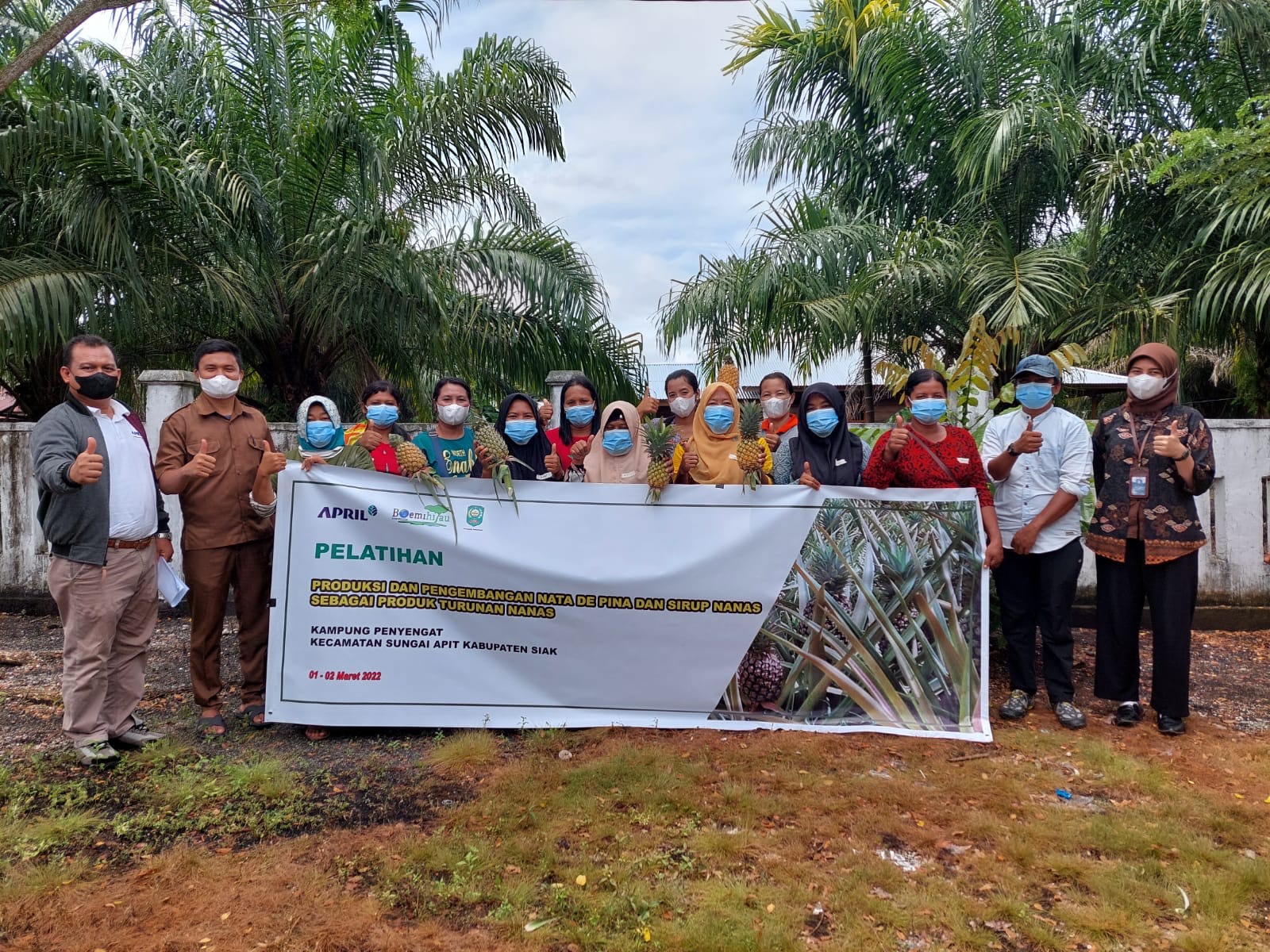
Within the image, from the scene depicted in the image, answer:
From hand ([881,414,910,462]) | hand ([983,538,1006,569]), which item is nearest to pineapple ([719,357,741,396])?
hand ([881,414,910,462])

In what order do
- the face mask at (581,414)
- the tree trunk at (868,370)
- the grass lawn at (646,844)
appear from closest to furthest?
the grass lawn at (646,844) < the face mask at (581,414) < the tree trunk at (868,370)

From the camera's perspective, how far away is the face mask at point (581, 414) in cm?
440

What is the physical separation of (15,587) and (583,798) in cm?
548

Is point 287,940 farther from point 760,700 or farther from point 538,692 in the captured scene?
point 760,700

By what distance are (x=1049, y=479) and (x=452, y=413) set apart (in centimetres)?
288

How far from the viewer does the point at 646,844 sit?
9.34 ft

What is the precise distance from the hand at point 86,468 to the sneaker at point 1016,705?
13.5 ft

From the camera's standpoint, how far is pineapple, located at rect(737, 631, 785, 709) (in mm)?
3809

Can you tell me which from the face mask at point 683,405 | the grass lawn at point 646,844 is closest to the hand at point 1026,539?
the grass lawn at point 646,844

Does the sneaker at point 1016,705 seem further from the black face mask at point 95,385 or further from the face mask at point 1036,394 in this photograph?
the black face mask at point 95,385

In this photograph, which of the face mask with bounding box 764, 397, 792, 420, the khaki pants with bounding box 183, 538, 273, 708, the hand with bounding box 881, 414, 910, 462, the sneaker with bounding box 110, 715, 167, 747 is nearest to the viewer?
the sneaker with bounding box 110, 715, 167, 747

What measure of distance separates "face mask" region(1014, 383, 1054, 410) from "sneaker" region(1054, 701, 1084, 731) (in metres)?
1.42

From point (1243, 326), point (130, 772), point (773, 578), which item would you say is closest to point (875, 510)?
point (773, 578)

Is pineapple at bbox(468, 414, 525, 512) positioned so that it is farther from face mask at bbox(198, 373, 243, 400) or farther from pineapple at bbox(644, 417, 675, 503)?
face mask at bbox(198, 373, 243, 400)
